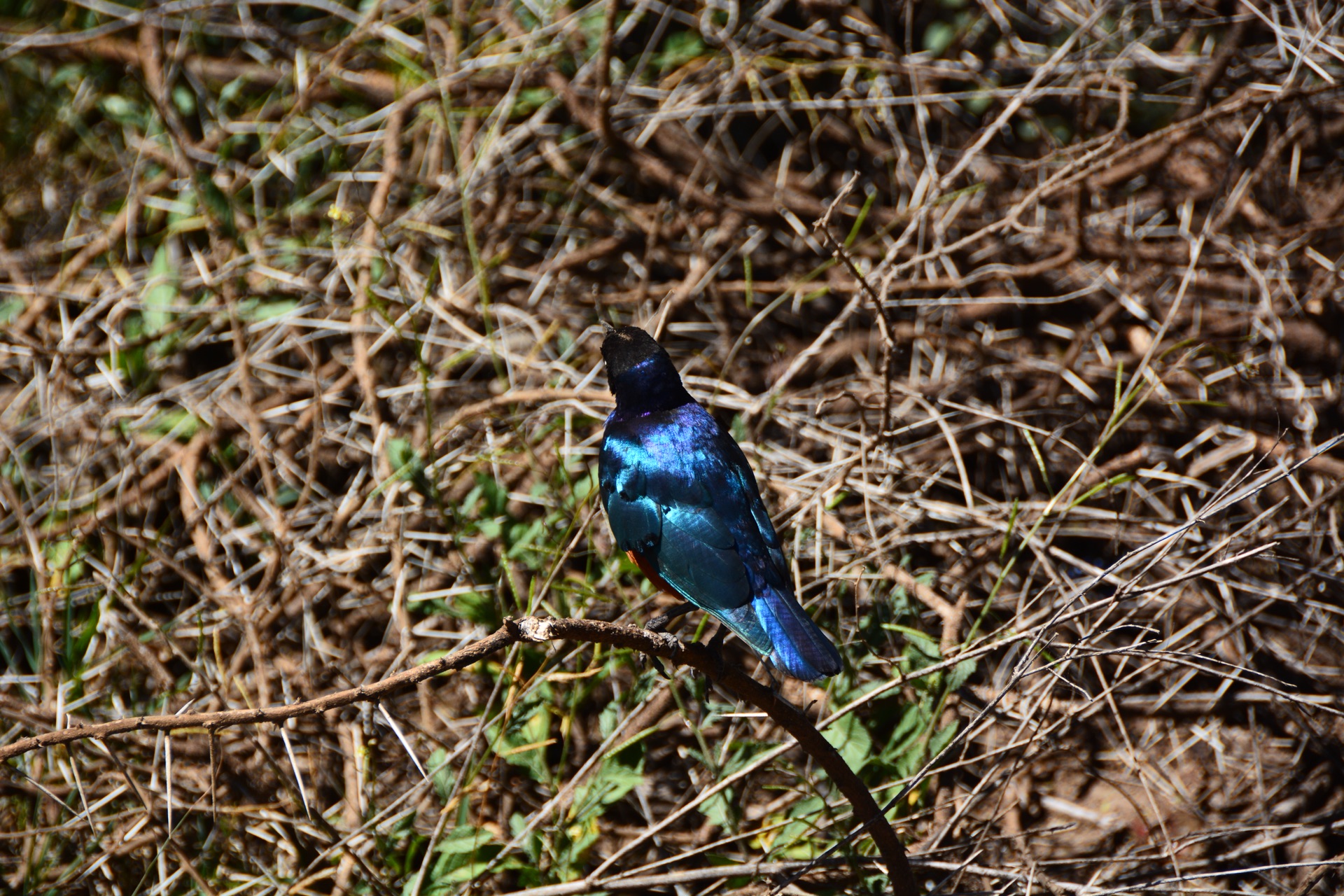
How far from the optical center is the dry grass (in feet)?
9.12

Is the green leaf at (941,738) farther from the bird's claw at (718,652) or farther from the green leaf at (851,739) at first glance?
the bird's claw at (718,652)

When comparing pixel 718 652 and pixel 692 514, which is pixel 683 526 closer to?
pixel 692 514

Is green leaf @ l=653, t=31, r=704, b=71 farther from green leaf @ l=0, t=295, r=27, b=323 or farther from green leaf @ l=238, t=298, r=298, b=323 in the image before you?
green leaf @ l=0, t=295, r=27, b=323

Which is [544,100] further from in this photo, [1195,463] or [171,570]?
[1195,463]

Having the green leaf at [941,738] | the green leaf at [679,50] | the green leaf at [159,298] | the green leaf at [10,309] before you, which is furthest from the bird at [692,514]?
the green leaf at [10,309]

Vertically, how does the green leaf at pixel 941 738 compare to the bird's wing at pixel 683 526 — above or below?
below

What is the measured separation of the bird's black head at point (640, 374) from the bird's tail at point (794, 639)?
2.42ft

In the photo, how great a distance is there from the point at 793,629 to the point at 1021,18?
2957mm

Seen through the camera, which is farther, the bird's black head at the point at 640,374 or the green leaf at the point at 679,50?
the green leaf at the point at 679,50

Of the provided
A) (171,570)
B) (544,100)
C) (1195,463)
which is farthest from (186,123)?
(1195,463)

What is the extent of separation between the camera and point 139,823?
274cm

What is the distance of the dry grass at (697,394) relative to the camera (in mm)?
2781

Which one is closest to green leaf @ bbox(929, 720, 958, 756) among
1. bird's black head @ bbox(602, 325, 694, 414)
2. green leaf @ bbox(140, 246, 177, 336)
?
bird's black head @ bbox(602, 325, 694, 414)

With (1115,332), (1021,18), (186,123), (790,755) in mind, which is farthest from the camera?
(186,123)
